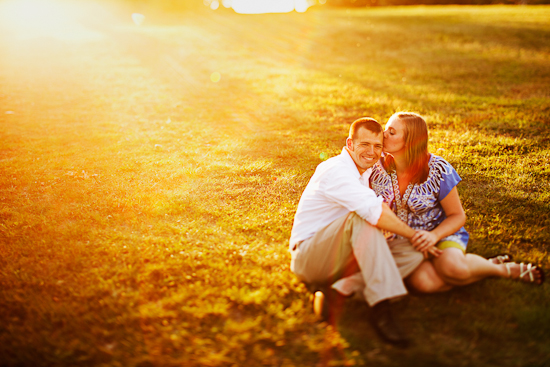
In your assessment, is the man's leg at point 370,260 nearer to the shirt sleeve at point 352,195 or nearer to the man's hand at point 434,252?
the shirt sleeve at point 352,195

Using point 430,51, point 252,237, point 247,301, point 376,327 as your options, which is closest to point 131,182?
point 252,237

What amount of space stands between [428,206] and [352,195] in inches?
41.0

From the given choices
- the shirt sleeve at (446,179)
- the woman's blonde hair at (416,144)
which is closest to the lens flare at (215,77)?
the woman's blonde hair at (416,144)

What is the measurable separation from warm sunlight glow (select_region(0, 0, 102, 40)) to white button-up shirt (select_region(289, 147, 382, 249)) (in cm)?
2123

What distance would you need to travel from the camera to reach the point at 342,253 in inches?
136

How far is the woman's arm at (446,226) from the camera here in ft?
11.7

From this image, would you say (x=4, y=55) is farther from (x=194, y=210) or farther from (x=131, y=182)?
(x=194, y=210)

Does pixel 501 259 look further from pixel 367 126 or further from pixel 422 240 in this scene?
pixel 367 126

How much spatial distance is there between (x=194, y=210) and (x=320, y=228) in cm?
239

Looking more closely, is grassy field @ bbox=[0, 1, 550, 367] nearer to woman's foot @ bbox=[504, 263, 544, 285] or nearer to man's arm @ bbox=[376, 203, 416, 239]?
woman's foot @ bbox=[504, 263, 544, 285]

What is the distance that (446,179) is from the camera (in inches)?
150

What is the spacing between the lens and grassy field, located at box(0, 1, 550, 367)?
324 centimetres

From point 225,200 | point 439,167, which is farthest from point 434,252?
point 225,200

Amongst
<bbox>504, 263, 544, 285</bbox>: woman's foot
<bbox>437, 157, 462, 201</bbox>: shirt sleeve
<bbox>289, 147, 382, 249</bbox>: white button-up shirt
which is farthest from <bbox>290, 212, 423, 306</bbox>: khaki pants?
<bbox>504, 263, 544, 285</bbox>: woman's foot
